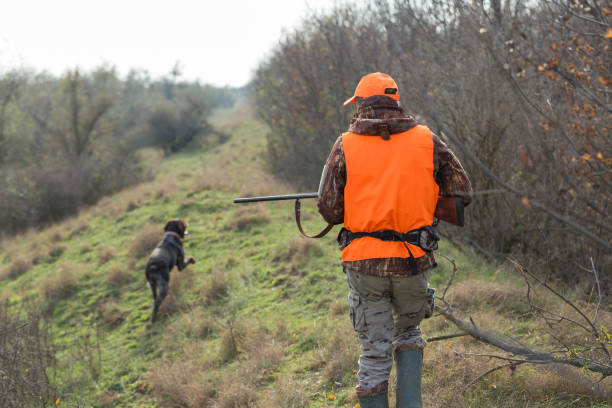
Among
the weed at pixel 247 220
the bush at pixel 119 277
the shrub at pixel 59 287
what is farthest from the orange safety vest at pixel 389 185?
the shrub at pixel 59 287

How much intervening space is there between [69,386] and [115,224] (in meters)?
8.03

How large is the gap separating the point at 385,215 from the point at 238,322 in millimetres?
3540

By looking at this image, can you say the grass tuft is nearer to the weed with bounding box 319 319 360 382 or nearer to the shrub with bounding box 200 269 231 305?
the shrub with bounding box 200 269 231 305

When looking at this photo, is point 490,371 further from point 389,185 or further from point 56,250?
point 56,250

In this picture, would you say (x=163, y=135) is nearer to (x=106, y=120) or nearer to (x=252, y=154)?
(x=106, y=120)

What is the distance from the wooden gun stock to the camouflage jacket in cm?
4

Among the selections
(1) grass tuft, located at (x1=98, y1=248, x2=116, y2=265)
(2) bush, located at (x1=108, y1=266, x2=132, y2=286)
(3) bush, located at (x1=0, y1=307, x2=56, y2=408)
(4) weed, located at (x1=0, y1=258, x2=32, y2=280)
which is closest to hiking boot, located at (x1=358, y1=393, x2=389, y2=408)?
(3) bush, located at (x1=0, y1=307, x2=56, y2=408)

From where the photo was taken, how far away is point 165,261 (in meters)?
7.09

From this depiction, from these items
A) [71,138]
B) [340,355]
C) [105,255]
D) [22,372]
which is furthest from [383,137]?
[71,138]

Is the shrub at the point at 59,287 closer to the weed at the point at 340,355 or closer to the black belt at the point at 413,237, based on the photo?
the weed at the point at 340,355

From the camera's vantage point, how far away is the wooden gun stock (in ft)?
8.95

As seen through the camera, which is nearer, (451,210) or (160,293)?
(451,210)

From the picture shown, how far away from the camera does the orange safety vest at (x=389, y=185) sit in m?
2.54

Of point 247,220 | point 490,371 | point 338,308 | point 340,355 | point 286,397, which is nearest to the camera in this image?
point 490,371
